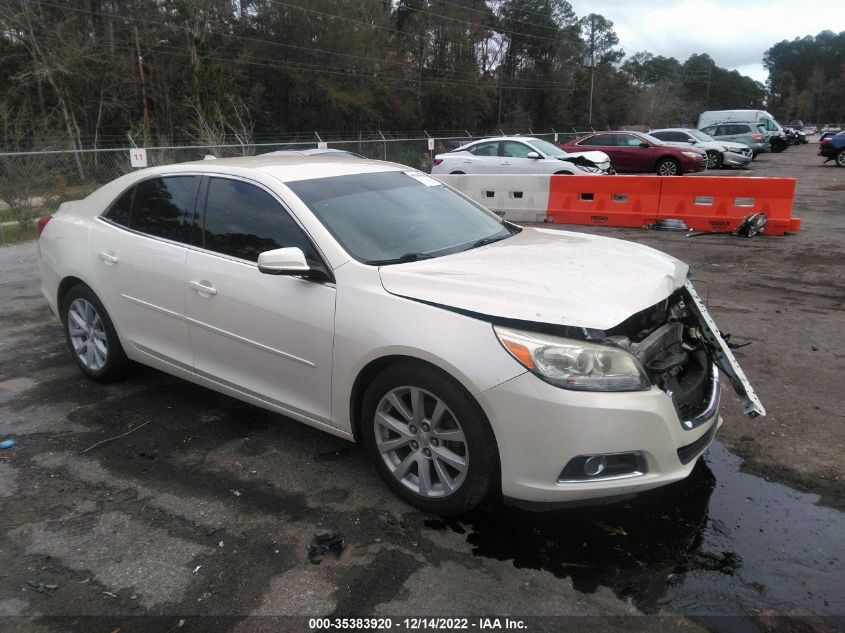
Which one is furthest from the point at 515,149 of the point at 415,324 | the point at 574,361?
the point at 574,361

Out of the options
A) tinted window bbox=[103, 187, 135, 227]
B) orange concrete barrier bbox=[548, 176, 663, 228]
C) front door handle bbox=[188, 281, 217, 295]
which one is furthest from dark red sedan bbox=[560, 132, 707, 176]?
front door handle bbox=[188, 281, 217, 295]

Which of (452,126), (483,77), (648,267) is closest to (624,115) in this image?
(483,77)

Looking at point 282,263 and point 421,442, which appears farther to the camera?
point 282,263

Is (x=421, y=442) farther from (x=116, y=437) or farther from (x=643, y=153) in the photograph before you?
(x=643, y=153)

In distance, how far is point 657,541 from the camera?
291cm

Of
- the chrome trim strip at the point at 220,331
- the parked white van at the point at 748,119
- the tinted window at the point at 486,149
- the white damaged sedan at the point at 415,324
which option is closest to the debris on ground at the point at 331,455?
the white damaged sedan at the point at 415,324

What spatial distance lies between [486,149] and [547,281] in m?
14.2

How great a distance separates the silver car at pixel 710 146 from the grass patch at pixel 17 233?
2078 centimetres

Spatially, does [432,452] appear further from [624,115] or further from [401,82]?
[624,115]

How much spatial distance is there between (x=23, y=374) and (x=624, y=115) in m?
76.6

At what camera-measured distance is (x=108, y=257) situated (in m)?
4.41

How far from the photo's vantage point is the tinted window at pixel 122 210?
4465mm

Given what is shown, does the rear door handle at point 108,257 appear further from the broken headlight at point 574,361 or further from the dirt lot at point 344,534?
the broken headlight at point 574,361

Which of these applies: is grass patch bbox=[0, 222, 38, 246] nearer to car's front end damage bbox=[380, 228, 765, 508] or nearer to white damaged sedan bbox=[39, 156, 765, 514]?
white damaged sedan bbox=[39, 156, 765, 514]
